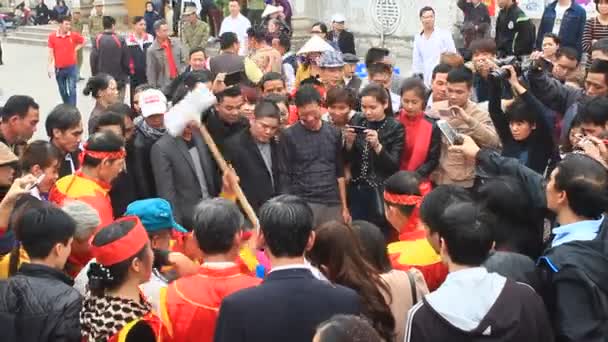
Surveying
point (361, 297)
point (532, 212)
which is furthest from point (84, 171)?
point (532, 212)

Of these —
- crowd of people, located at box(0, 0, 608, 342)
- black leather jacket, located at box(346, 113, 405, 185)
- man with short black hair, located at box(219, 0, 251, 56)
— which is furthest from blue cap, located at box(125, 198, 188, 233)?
man with short black hair, located at box(219, 0, 251, 56)

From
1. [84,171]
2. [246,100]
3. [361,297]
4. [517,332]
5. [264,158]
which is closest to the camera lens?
[517,332]

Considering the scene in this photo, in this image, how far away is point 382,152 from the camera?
6039mm

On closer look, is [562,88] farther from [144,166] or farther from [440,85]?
[144,166]

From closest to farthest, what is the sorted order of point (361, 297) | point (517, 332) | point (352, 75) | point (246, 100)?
1. point (517, 332)
2. point (361, 297)
3. point (246, 100)
4. point (352, 75)

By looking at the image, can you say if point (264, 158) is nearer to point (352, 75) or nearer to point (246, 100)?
point (246, 100)

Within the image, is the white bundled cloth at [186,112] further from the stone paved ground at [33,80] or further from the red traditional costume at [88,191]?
the stone paved ground at [33,80]

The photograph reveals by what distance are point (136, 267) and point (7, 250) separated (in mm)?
1305

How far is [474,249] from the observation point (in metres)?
3.15

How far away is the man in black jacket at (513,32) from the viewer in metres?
10.9

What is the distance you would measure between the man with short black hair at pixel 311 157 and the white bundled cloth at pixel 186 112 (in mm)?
739

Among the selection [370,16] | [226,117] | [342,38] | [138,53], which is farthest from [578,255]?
[370,16]

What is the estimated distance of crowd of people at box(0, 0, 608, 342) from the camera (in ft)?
10.1

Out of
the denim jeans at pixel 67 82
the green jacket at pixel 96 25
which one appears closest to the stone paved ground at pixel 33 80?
the denim jeans at pixel 67 82
